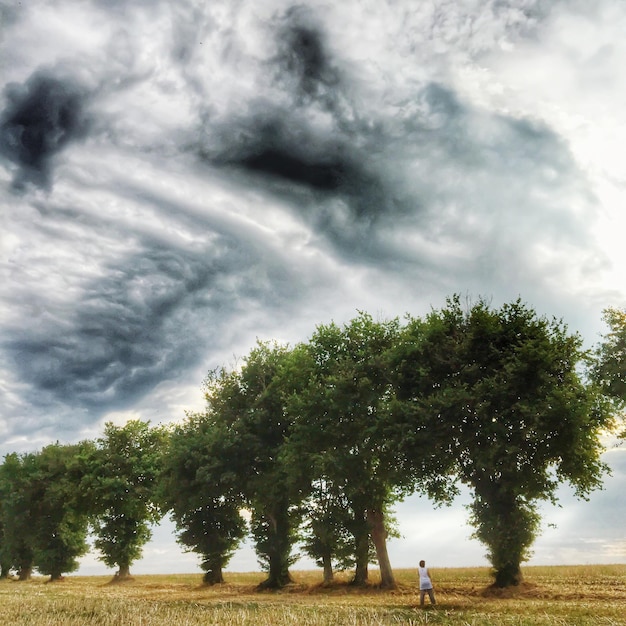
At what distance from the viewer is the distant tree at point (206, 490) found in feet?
161

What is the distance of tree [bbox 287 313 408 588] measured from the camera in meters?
42.4

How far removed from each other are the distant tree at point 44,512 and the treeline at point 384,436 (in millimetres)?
26468

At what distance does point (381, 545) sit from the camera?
144ft

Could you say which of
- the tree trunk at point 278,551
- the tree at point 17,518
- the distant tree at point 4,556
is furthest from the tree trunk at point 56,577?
the tree trunk at point 278,551

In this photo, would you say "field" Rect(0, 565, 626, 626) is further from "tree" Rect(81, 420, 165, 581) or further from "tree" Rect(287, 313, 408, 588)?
"tree" Rect(81, 420, 165, 581)

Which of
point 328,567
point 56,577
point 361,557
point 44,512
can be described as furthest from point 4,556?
point 361,557

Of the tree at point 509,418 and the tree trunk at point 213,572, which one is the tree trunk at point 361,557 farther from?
the tree trunk at point 213,572

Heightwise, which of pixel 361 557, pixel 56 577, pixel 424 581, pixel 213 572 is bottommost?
pixel 56 577

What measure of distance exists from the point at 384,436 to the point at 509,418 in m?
9.01

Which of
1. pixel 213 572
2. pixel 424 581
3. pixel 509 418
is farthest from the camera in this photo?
pixel 213 572

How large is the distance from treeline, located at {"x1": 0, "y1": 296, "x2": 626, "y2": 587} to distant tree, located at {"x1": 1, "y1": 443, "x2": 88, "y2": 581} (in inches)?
1042

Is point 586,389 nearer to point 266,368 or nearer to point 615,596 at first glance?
point 615,596

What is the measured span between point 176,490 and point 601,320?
1661 inches

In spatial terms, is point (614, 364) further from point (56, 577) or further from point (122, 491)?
point (56, 577)
